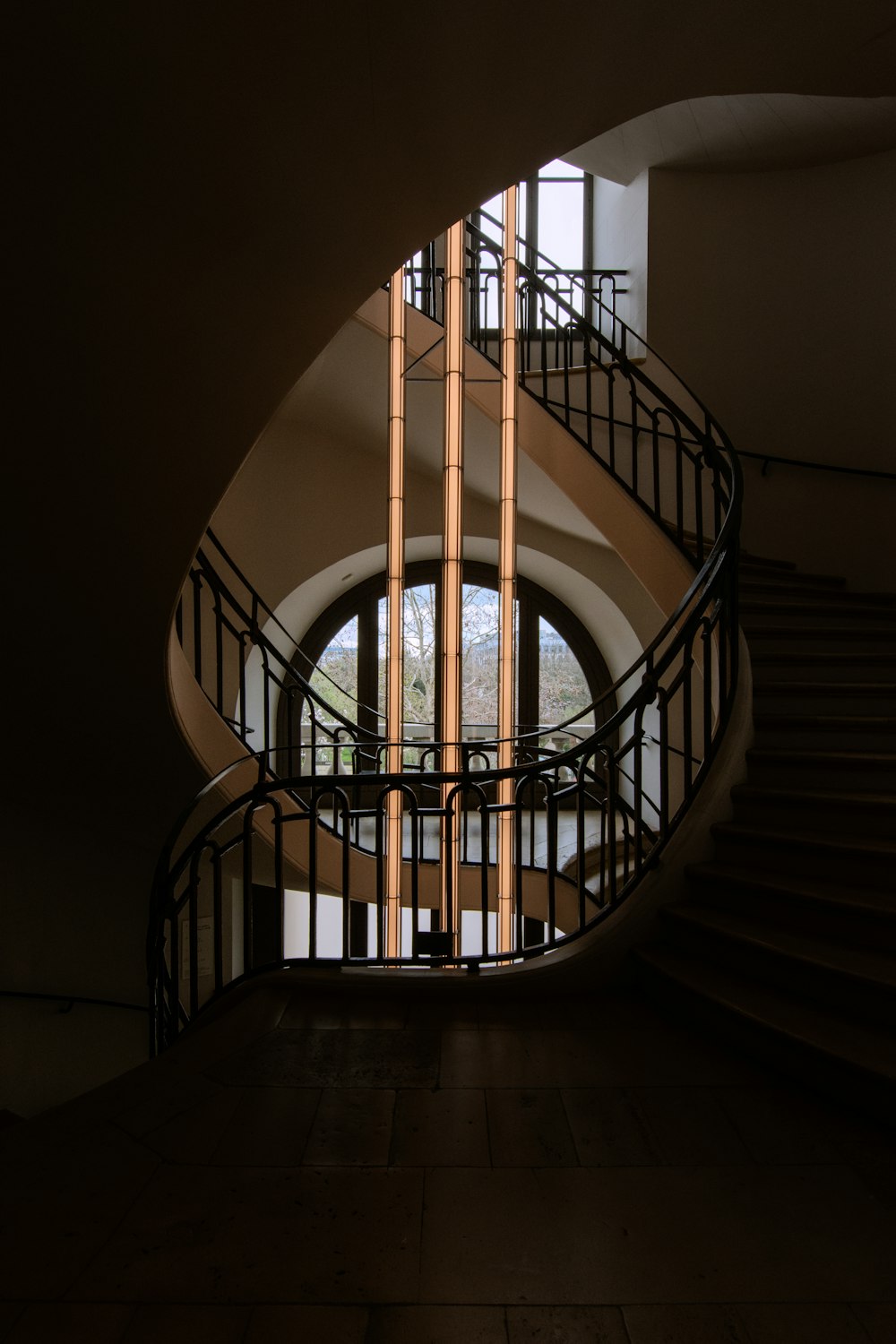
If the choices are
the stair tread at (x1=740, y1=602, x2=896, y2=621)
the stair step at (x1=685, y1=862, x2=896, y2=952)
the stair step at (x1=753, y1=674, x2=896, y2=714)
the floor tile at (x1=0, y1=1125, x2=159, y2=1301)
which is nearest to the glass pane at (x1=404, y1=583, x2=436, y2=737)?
the stair tread at (x1=740, y1=602, x2=896, y2=621)

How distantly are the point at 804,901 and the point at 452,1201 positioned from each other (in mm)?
1655

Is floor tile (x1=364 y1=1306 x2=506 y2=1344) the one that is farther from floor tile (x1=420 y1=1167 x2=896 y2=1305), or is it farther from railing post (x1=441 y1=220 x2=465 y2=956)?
railing post (x1=441 y1=220 x2=465 y2=956)

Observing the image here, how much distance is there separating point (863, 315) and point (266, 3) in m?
6.56

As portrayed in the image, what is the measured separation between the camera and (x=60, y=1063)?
6148mm

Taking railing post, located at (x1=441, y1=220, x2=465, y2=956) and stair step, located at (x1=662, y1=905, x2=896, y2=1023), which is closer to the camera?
stair step, located at (x1=662, y1=905, x2=896, y2=1023)

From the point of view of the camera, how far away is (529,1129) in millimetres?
2242

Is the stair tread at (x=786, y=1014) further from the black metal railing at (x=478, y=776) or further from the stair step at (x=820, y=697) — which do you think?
the stair step at (x=820, y=697)

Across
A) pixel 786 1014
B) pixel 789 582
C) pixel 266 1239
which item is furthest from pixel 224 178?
pixel 789 582

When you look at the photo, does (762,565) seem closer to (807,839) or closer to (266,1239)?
(807,839)

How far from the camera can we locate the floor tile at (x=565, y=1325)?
59.9 inches

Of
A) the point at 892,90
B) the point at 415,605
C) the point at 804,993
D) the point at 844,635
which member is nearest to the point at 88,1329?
the point at 804,993

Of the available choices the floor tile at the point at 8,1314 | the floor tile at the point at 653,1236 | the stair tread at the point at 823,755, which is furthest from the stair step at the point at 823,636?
the floor tile at the point at 8,1314

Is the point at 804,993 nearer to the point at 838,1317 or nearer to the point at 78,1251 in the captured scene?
the point at 838,1317

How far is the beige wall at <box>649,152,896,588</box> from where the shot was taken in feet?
21.7
